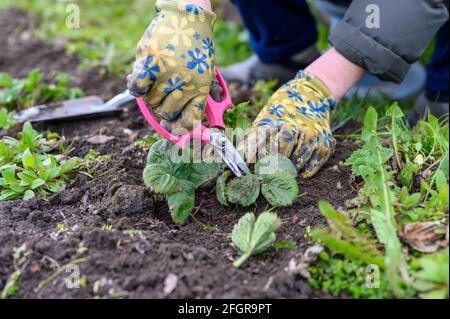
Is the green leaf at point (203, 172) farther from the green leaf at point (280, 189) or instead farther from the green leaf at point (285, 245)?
the green leaf at point (285, 245)

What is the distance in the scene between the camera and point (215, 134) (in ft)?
5.34

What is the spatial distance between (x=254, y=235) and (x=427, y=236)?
1.46 feet

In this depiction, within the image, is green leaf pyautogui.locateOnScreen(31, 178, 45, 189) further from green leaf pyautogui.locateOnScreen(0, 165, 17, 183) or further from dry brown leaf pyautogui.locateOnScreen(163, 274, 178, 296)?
dry brown leaf pyautogui.locateOnScreen(163, 274, 178, 296)

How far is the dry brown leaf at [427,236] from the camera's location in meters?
1.41

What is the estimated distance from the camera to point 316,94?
6.35ft

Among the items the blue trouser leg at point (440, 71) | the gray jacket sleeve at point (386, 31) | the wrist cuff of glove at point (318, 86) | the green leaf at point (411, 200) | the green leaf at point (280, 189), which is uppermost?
the gray jacket sleeve at point (386, 31)

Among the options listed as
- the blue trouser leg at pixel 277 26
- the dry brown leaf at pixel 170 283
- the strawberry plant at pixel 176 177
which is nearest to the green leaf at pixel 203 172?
the strawberry plant at pixel 176 177

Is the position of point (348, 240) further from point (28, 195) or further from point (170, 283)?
point (28, 195)

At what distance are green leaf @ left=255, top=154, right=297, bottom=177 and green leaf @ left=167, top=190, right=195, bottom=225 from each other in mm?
228

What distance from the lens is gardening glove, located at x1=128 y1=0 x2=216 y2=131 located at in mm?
1507

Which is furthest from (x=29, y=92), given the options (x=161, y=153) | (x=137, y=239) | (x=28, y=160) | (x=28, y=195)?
(x=137, y=239)

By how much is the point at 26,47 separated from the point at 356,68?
2.17 meters

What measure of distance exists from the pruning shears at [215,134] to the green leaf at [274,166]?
0.04m
